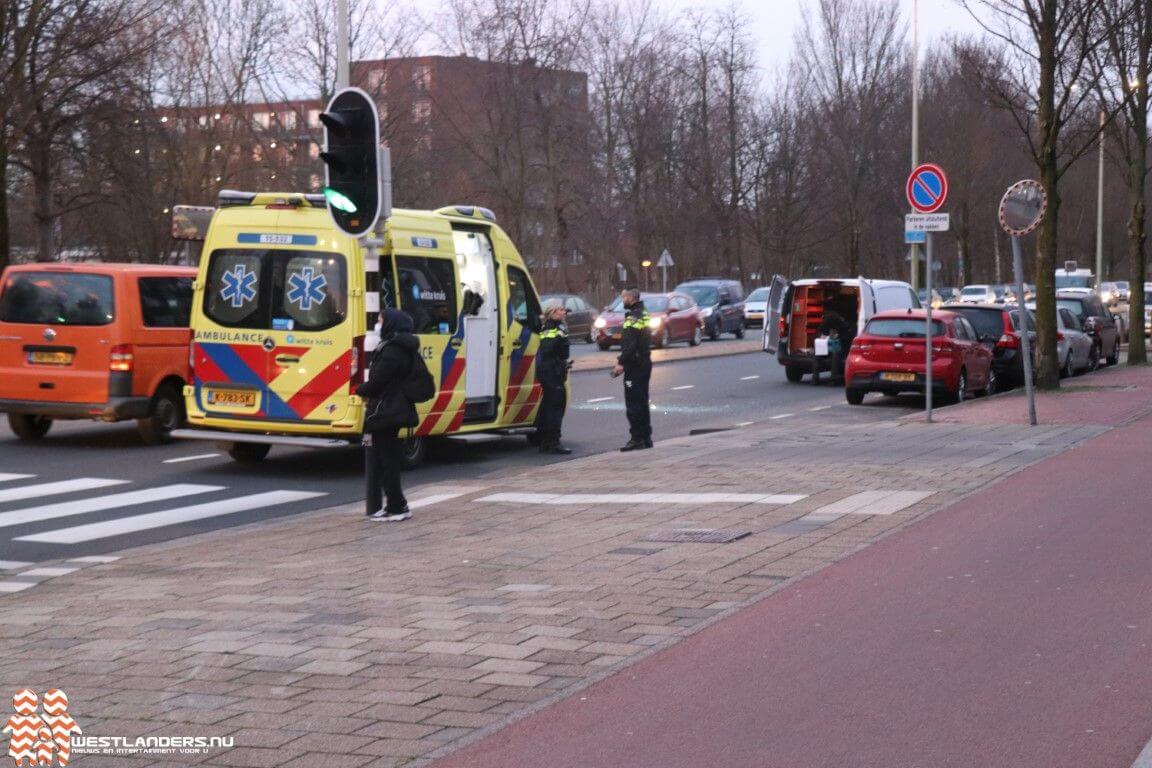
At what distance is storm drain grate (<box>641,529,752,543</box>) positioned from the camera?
10.4 metres

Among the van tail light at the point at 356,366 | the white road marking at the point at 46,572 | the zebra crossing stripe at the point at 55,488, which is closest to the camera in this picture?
the white road marking at the point at 46,572

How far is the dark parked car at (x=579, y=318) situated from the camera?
44.2 m

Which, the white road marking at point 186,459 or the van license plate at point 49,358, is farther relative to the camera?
the van license plate at point 49,358

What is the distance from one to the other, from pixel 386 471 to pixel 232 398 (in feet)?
12.7

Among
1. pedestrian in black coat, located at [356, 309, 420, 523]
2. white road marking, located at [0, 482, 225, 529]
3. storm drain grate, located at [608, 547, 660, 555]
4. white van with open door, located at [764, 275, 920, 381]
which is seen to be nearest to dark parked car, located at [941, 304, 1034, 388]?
white van with open door, located at [764, 275, 920, 381]

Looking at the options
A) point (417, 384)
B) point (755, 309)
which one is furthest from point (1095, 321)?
point (417, 384)

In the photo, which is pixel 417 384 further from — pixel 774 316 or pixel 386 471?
pixel 774 316

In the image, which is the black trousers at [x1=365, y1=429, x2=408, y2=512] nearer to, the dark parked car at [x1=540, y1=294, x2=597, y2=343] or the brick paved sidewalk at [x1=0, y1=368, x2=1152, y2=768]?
the brick paved sidewalk at [x1=0, y1=368, x2=1152, y2=768]

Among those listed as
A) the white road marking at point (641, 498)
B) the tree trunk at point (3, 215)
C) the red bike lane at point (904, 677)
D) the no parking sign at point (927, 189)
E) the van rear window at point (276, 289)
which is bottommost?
the red bike lane at point (904, 677)

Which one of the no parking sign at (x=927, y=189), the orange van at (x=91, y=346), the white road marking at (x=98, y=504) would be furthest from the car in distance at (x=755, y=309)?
the white road marking at (x=98, y=504)

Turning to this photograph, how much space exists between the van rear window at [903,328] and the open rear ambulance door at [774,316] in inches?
196

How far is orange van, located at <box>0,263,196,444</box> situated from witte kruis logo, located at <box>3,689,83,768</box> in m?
10.5

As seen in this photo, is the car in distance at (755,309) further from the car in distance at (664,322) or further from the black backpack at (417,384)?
the black backpack at (417,384)

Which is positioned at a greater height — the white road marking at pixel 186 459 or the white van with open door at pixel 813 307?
the white van with open door at pixel 813 307
